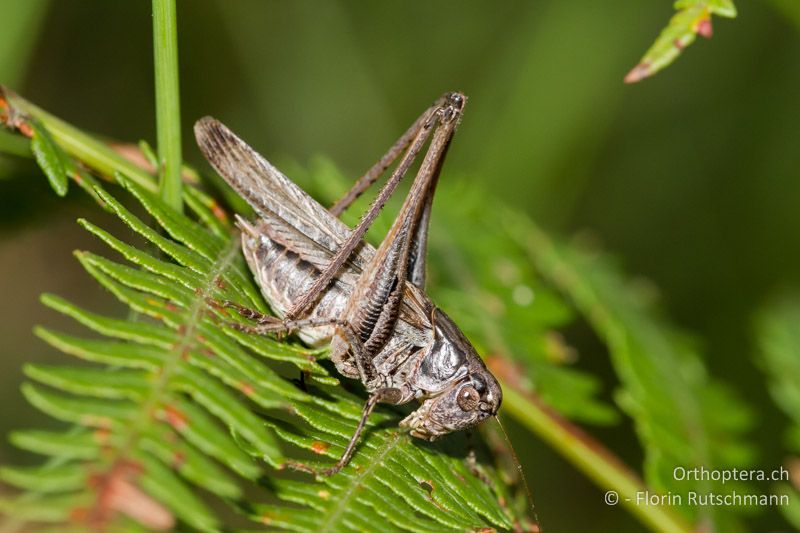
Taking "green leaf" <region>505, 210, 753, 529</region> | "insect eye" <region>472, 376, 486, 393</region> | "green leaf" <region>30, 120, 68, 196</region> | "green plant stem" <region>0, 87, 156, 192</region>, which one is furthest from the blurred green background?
"green leaf" <region>30, 120, 68, 196</region>

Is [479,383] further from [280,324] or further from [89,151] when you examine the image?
[89,151]

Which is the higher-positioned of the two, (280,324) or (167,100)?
(167,100)

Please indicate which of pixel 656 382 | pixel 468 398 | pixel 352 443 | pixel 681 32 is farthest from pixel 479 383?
pixel 656 382

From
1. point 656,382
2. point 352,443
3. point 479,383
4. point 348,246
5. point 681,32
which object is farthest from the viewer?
point 656,382

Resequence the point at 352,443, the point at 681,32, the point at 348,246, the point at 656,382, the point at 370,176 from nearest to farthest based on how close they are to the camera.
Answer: the point at 352,443
the point at 681,32
the point at 348,246
the point at 370,176
the point at 656,382

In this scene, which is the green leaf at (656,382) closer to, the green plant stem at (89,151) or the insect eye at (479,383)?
the insect eye at (479,383)

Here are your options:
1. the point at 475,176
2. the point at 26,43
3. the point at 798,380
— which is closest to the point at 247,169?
the point at 26,43

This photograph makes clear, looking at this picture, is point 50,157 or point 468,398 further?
point 468,398
